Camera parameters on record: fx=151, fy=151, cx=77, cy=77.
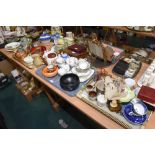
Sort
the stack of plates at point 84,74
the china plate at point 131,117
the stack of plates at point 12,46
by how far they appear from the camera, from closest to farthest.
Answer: the china plate at point 131,117 → the stack of plates at point 84,74 → the stack of plates at point 12,46

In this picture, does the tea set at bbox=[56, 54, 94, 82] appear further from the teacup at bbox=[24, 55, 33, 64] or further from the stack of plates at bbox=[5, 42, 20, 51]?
the stack of plates at bbox=[5, 42, 20, 51]

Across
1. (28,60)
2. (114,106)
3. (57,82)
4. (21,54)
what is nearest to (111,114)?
(114,106)

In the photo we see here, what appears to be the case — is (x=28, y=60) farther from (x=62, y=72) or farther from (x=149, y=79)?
(x=149, y=79)

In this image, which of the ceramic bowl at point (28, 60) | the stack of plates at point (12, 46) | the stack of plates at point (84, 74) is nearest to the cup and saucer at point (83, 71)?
the stack of plates at point (84, 74)

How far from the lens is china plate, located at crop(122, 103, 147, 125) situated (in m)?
0.93

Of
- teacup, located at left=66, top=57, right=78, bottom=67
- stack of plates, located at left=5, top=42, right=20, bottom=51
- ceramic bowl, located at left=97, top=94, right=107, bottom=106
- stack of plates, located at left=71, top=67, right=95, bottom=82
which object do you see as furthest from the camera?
stack of plates, located at left=5, top=42, right=20, bottom=51

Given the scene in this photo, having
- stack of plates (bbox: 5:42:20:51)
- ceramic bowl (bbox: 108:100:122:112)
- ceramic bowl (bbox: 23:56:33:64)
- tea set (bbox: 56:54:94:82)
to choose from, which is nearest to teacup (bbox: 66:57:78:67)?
tea set (bbox: 56:54:94:82)

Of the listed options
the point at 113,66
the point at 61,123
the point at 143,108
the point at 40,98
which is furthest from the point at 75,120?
the point at 143,108

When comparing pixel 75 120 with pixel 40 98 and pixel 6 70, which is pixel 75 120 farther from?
pixel 6 70

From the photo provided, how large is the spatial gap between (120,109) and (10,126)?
1414 mm

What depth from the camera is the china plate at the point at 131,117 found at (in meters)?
0.93

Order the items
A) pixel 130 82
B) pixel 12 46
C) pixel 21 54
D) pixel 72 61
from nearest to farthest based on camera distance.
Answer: pixel 130 82
pixel 72 61
pixel 21 54
pixel 12 46

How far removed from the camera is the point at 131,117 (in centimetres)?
95

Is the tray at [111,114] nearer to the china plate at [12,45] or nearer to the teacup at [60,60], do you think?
the teacup at [60,60]
